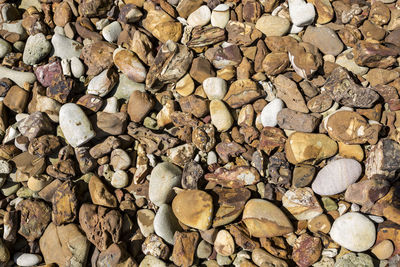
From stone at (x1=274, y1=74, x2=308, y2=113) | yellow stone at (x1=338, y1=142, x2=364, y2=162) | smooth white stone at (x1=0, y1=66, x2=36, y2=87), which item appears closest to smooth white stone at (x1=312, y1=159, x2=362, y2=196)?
yellow stone at (x1=338, y1=142, x2=364, y2=162)

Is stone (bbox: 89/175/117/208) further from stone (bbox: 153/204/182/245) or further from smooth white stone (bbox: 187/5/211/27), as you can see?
smooth white stone (bbox: 187/5/211/27)

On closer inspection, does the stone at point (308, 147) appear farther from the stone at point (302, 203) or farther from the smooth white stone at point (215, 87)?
the smooth white stone at point (215, 87)

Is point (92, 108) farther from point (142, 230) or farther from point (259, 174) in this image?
point (259, 174)

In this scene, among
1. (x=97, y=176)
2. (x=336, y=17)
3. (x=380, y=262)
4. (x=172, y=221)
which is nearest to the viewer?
(x=380, y=262)

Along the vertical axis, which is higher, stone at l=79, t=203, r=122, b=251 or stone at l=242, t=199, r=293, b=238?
stone at l=242, t=199, r=293, b=238

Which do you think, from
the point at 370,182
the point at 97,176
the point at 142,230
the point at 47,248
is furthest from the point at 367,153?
the point at 47,248

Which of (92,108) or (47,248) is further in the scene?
(92,108)
